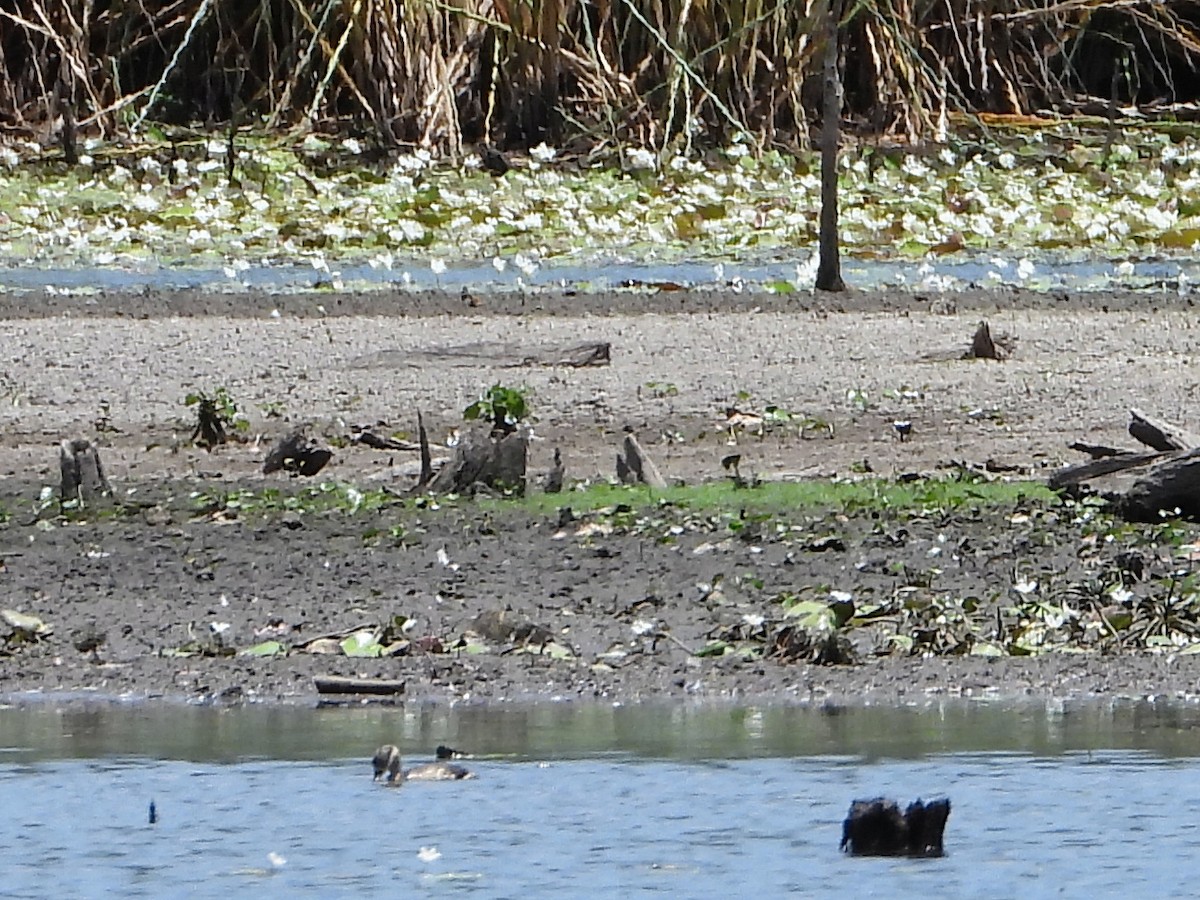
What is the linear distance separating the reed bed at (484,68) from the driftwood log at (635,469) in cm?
972

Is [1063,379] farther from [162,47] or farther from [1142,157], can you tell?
[162,47]

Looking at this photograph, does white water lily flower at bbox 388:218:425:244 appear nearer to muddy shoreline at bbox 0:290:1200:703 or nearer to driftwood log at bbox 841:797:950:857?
muddy shoreline at bbox 0:290:1200:703

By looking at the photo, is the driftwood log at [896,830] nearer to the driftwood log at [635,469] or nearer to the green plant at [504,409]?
the driftwood log at [635,469]

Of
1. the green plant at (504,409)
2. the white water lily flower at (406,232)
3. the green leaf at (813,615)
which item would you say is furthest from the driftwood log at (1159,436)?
the white water lily flower at (406,232)

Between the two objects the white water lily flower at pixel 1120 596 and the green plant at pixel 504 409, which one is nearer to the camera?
the white water lily flower at pixel 1120 596

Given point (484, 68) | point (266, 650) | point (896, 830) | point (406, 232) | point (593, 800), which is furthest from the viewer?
point (484, 68)

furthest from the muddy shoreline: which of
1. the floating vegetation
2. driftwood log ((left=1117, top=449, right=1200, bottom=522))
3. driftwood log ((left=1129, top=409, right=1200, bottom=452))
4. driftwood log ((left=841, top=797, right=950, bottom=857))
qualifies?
the floating vegetation

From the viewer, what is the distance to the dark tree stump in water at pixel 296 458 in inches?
430

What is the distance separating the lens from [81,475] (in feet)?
33.5

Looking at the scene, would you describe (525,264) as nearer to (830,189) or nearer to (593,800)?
(830,189)

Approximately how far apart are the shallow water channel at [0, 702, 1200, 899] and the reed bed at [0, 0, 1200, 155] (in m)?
12.9

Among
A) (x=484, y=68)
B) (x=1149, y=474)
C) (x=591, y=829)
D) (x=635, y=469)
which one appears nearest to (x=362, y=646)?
(x=591, y=829)

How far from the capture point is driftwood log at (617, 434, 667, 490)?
1035 centimetres

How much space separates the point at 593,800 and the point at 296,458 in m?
4.54
